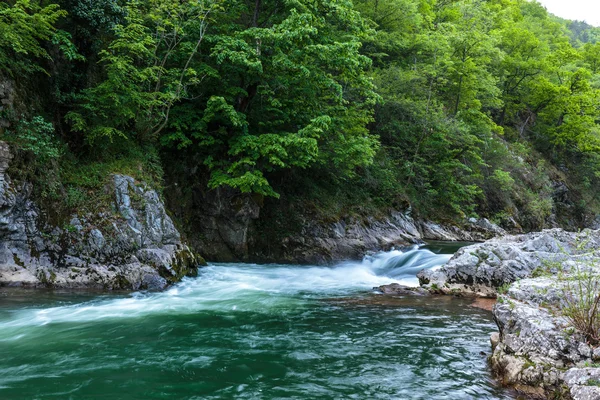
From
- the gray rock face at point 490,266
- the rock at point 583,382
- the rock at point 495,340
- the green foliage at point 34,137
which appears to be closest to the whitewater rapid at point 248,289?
the gray rock face at point 490,266

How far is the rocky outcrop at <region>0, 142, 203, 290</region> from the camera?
8711 mm

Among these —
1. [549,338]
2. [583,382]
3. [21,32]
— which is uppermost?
[21,32]

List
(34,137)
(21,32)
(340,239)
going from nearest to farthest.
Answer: (21,32), (34,137), (340,239)

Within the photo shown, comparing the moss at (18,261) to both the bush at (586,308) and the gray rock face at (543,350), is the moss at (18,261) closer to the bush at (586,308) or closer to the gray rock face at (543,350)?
the gray rock face at (543,350)

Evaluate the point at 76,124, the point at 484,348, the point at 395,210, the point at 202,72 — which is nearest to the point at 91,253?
the point at 76,124

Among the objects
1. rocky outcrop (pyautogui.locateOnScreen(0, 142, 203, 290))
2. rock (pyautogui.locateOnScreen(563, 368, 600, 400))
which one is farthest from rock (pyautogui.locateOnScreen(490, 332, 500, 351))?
rocky outcrop (pyautogui.locateOnScreen(0, 142, 203, 290))

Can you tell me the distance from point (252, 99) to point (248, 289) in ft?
21.8

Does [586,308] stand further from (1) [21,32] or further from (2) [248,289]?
(1) [21,32]

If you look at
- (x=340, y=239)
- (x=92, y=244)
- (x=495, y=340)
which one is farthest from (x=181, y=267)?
(x=495, y=340)

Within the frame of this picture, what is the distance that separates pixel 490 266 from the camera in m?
10.2

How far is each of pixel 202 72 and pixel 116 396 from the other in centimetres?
970

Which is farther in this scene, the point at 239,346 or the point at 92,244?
the point at 92,244

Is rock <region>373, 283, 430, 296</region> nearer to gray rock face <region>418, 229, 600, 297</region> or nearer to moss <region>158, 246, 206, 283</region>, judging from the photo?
gray rock face <region>418, 229, 600, 297</region>

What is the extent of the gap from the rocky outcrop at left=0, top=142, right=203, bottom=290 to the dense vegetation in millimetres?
535
